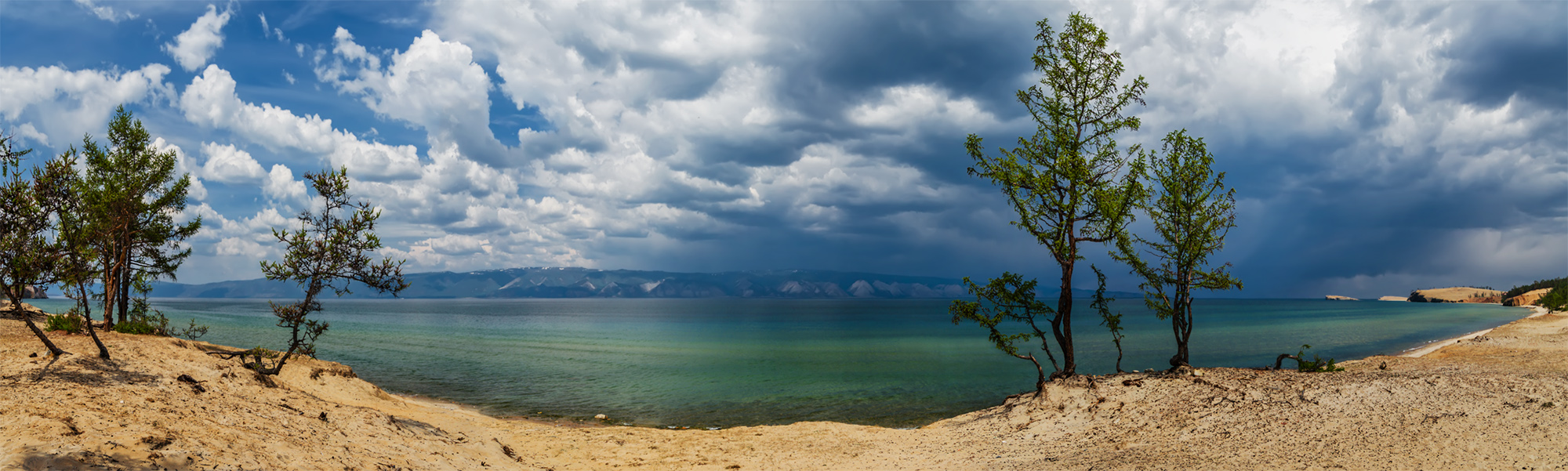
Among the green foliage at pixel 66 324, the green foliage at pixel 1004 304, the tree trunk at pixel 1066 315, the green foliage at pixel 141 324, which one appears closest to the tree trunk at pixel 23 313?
the green foliage at pixel 66 324

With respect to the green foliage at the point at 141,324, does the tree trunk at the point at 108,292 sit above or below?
above

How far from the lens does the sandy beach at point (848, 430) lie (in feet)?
32.0

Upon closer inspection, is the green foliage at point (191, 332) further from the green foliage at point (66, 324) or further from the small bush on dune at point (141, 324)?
the green foliage at point (66, 324)

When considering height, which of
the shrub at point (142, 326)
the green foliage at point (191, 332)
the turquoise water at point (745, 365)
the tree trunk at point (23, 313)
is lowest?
the turquoise water at point (745, 365)

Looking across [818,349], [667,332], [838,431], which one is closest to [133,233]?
[838,431]

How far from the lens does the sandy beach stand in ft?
32.0

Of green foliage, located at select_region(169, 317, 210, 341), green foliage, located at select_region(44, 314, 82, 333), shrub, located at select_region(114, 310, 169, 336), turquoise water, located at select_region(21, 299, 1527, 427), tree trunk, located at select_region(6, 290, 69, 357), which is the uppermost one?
tree trunk, located at select_region(6, 290, 69, 357)

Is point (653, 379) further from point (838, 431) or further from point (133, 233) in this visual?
point (133, 233)

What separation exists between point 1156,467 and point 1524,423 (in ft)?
18.5

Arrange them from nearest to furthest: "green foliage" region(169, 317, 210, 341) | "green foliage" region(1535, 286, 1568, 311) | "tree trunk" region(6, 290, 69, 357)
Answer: "tree trunk" region(6, 290, 69, 357) → "green foliage" region(169, 317, 210, 341) → "green foliage" region(1535, 286, 1568, 311)

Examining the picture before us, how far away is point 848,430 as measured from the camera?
19375 millimetres

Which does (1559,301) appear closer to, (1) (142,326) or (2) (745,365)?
(2) (745,365)

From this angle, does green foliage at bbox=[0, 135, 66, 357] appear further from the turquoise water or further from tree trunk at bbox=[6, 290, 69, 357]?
the turquoise water

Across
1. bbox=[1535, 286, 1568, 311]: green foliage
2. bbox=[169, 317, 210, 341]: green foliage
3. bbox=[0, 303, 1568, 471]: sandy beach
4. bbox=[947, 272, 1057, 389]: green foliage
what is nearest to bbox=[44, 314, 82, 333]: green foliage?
bbox=[0, 303, 1568, 471]: sandy beach
